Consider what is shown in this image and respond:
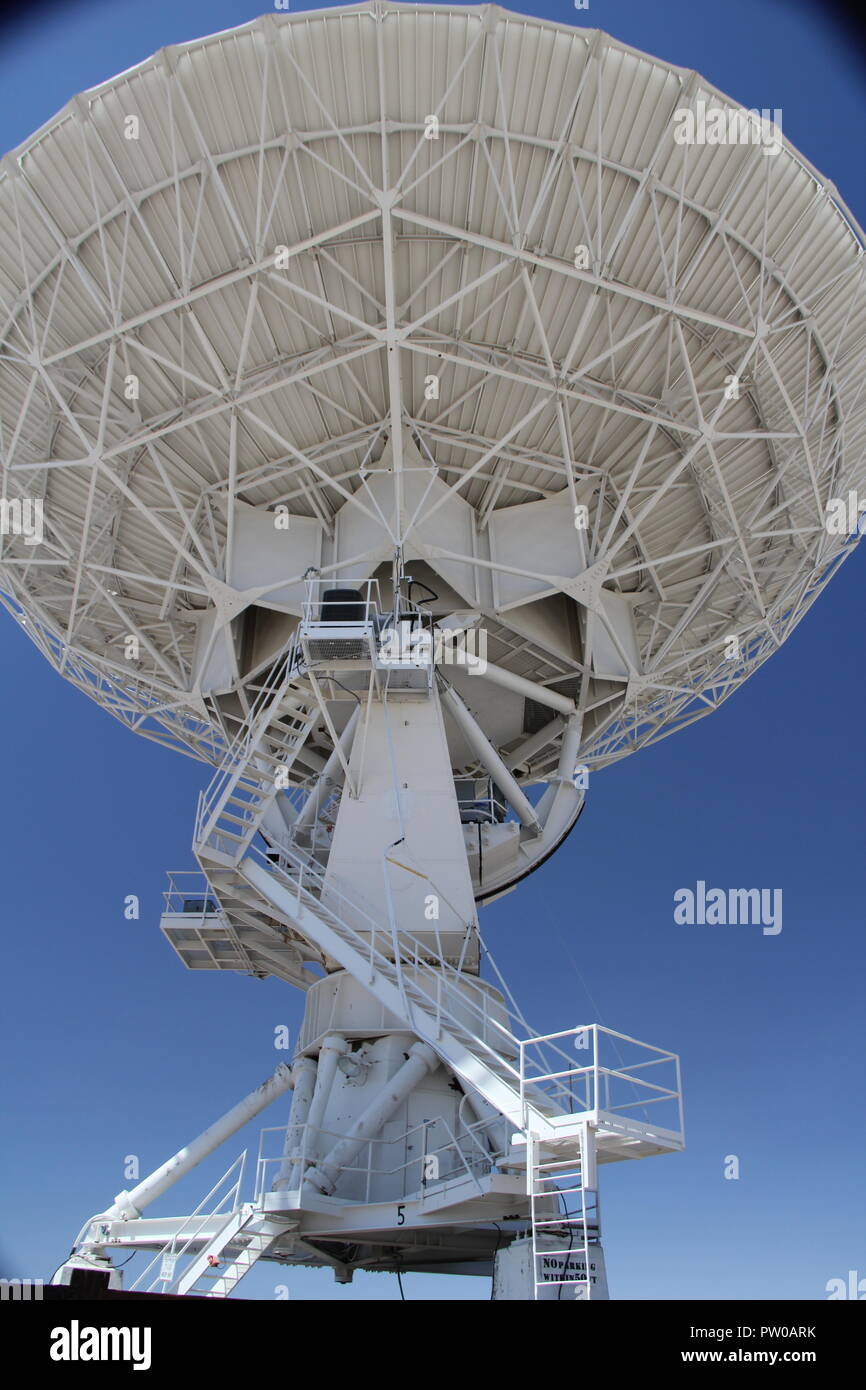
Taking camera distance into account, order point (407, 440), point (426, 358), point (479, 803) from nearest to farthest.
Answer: point (426, 358), point (407, 440), point (479, 803)

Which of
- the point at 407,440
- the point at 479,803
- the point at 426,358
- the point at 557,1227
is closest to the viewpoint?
the point at 557,1227

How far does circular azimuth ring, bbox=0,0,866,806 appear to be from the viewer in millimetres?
13695

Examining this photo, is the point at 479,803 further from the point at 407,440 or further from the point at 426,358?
the point at 426,358

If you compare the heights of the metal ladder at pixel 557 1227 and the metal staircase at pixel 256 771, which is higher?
the metal staircase at pixel 256 771

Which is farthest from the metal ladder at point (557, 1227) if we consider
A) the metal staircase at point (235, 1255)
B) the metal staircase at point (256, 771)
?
the metal staircase at point (256, 771)

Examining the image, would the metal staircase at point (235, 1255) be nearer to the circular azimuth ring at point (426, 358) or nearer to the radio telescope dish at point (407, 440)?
the radio telescope dish at point (407, 440)

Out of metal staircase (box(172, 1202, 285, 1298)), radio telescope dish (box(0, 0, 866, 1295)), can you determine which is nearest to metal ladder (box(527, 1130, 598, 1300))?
radio telescope dish (box(0, 0, 866, 1295))

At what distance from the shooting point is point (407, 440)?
17.7m

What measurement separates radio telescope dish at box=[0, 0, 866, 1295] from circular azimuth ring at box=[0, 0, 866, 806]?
63mm

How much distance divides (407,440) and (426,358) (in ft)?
4.98

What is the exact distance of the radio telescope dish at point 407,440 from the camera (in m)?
13.7

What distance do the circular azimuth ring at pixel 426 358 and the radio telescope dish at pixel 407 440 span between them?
0.06 m

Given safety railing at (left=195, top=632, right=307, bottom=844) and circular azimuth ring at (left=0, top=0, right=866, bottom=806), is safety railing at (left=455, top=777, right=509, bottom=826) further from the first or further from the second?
safety railing at (left=195, top=632, right=307, bottom=844)

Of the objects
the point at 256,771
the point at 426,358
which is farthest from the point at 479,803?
the point at 426,358
